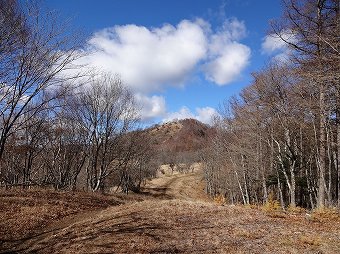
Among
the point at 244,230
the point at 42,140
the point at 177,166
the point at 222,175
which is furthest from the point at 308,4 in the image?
the point at 177,166

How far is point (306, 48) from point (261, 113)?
1011cm

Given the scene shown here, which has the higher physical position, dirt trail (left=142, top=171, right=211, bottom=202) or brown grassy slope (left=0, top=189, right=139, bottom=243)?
→ brown grassy slope (left=0, top=189, right=139, bottom=243)

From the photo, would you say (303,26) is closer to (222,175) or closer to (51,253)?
(51,253)

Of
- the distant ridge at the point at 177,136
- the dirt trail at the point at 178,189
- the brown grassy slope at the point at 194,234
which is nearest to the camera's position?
the brown grassy slope at the point at 194,234

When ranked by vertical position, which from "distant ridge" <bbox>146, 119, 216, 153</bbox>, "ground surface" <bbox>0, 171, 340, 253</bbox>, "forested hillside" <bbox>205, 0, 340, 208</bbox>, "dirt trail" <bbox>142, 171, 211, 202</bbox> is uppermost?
"distant ridge" <bbox>146, 119, 216, 153</bbox>

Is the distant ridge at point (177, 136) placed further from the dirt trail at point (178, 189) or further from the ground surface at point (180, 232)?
the ground surface at point (180, 232)

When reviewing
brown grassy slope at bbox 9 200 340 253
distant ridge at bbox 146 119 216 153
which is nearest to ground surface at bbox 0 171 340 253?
brown grassy slope at bbox 9 200 340 253

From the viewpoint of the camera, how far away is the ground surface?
7.81m

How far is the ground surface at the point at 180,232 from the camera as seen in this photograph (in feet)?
25.6

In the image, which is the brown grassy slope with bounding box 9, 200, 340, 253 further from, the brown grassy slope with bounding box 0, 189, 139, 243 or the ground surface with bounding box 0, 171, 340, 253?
the brown grassy slope with bounding box 0, 189, 139, 243

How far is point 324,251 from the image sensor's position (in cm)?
716

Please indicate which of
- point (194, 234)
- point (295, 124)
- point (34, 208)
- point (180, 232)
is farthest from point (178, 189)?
point (194, 234)

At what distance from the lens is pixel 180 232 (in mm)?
9039

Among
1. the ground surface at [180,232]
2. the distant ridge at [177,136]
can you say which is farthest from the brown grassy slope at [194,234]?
the distant ridge at [177,136]
